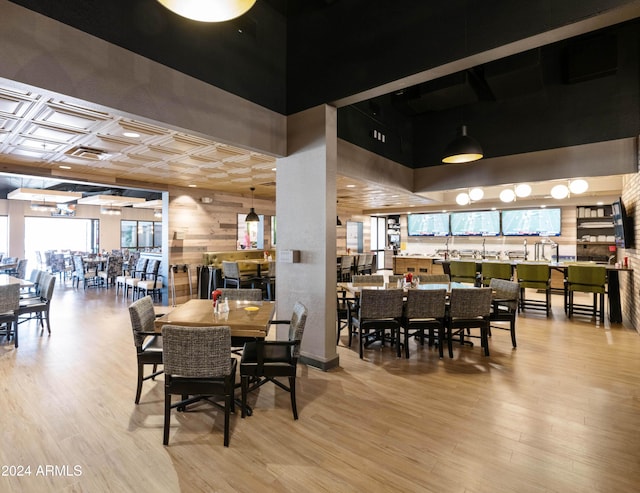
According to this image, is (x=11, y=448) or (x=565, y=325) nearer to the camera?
(x=11, y=448)

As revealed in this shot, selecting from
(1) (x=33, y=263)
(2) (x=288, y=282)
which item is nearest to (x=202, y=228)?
(2) (x=288, y=282)

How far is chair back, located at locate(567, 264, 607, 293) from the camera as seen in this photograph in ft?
18.9

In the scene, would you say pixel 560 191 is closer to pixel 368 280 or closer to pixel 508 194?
pixel 508 194

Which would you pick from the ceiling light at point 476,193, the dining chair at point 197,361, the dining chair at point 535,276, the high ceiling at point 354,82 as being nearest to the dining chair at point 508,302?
the dining chair at point 535,276

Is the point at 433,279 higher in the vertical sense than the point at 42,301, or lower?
higher

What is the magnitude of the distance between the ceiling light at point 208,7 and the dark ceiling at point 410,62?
5.45 feet

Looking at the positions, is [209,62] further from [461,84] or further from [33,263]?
[33,263]

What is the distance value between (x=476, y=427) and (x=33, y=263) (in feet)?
53.6

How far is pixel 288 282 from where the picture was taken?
415 centimetres

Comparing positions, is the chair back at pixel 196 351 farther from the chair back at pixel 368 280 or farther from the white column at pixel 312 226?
the chair back at pixel 368 280

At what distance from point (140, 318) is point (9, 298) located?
2.85 metres

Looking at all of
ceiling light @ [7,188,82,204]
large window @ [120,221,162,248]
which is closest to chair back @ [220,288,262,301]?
ceiling light @ [7,188,82,204]

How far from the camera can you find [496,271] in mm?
6832

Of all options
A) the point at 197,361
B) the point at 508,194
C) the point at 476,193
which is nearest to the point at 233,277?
the point at 197,361
